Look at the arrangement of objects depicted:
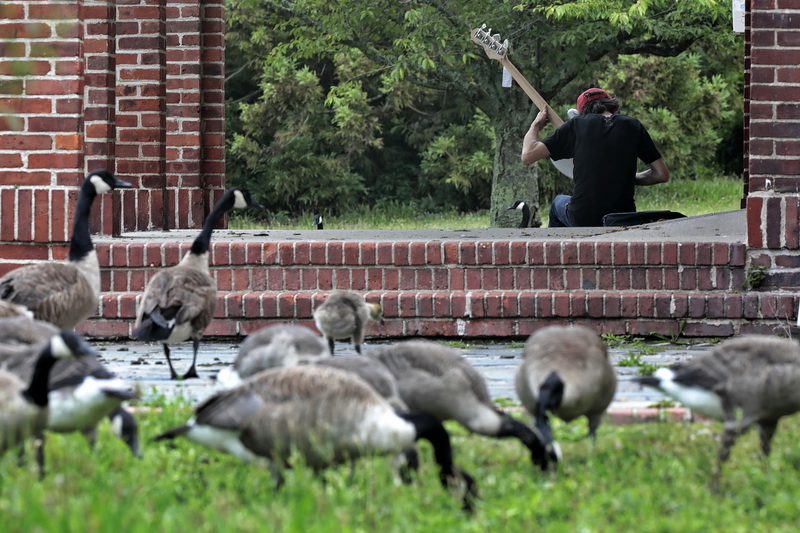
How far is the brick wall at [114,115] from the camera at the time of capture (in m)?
8.92

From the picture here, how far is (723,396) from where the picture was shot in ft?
16.0

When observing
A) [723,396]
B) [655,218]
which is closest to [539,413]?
[723,396]

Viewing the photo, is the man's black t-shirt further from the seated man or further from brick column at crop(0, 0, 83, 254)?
brick column at crop(0, 0, 83, 254)

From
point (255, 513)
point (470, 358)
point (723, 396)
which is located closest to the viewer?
point (255, 513)

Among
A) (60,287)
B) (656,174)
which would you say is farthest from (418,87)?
(60,287)

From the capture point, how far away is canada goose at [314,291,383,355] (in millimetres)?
7648

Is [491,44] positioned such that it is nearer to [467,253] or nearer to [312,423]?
[467,253]

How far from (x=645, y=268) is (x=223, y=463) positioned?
4411 millimetres

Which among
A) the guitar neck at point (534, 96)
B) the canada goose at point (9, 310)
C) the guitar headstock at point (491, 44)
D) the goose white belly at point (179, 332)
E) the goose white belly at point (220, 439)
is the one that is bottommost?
the goose white belly at point (220, 439)

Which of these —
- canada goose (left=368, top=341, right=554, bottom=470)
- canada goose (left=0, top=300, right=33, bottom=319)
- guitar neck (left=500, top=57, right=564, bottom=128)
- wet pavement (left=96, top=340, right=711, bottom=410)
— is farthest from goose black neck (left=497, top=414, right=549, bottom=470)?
guitar neck (left=500, top=57, right=564, bottom=128)

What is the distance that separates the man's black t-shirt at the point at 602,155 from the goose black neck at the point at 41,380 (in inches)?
298

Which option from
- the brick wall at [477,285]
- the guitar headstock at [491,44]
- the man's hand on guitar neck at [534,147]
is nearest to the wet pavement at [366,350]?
the brick wall at [477,285]

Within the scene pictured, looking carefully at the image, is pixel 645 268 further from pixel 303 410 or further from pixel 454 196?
pixel 454 196

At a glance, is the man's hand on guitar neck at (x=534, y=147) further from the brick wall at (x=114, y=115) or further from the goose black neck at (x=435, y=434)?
the goose black neck at (x=435, y=434)
